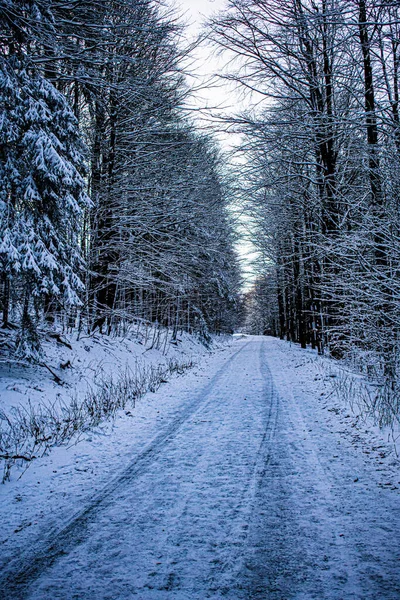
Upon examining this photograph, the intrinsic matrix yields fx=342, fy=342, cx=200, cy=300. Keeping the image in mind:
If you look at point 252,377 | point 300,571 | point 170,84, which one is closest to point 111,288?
point 252,377

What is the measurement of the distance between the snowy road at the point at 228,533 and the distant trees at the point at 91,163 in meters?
4.88

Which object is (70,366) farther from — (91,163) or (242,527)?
(91,163)

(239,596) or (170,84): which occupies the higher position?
(170,84)

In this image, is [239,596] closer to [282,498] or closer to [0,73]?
[282,498]

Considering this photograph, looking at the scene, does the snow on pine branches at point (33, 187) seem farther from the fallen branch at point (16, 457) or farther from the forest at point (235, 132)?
the fallen branch at point (16, 457)

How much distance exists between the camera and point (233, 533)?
8.71ft

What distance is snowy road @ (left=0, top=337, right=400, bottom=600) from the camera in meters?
2.11

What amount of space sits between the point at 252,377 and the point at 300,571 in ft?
28.2

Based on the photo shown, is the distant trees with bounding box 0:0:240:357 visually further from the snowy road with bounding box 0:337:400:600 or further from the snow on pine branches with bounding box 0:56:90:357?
the snowy road with bounding box 0:337:400:600

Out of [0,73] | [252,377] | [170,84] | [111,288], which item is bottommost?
[252,377]

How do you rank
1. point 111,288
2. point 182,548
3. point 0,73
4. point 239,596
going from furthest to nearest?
point 111,288 → point 0,73 → point 182,548 → point 239,596

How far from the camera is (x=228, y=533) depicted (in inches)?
104

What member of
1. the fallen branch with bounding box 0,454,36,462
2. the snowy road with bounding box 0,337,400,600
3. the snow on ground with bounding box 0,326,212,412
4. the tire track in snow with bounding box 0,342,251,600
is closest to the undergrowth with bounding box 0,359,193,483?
the fallen branch with bounding box 0,454,36,462

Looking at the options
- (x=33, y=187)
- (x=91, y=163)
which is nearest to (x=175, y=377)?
(x=33, y=187)
